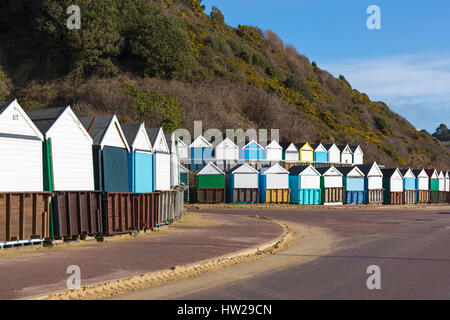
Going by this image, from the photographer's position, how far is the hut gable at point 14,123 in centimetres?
1396

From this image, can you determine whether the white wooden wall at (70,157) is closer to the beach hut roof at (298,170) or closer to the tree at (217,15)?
the beach hut roof at (298,170)

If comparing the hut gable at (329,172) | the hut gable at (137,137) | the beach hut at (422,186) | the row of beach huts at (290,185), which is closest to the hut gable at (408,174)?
the beach hut at (422,186)

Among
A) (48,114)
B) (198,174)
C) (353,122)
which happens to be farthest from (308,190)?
(353,122)

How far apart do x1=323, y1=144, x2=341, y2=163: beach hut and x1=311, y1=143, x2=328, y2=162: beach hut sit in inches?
29.7

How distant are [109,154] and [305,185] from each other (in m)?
30.4

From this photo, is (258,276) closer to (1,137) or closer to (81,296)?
(81,296)

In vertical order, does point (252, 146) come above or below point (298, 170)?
above

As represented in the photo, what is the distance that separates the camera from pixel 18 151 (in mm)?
14203

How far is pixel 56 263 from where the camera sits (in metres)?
11.7

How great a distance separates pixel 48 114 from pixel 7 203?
12.5ft

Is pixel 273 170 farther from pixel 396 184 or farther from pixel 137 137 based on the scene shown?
pixel 137 137

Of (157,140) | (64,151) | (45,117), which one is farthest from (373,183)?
(45,117)

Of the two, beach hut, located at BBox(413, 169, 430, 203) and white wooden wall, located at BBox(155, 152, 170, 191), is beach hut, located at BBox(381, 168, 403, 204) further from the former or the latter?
white wooden wall, located at BBox(155, 152, 170, 191)
